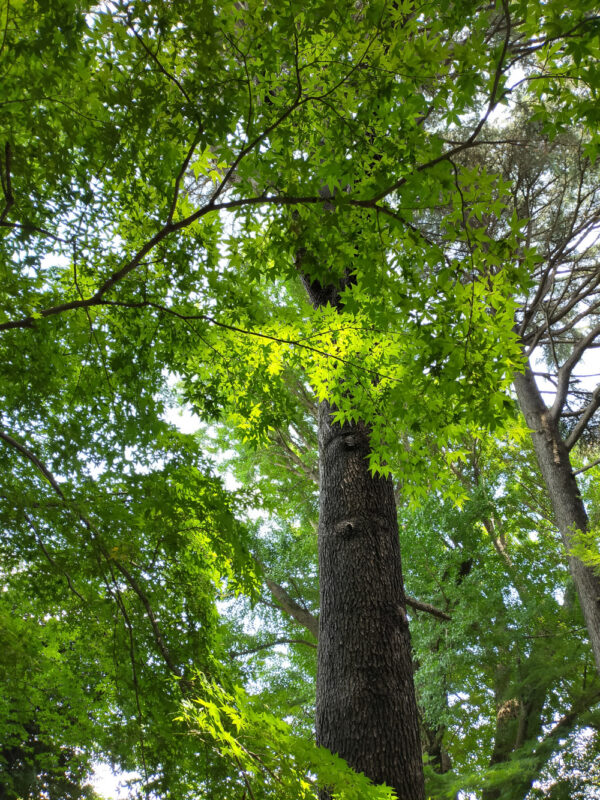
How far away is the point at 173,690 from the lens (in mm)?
2934

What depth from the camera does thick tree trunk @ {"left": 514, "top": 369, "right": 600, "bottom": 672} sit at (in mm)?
6480

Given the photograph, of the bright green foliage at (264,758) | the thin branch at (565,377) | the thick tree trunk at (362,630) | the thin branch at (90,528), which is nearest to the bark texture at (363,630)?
the thick tree trunk at (362,630)

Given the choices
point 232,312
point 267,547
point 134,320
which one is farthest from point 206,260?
point 267,547

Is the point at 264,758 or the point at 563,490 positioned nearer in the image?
the point at 264,758

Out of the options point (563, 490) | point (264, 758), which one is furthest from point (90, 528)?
point (563, 490)

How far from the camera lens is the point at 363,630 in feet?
10.9

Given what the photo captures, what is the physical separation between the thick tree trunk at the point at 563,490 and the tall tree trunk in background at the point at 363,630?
391 cm

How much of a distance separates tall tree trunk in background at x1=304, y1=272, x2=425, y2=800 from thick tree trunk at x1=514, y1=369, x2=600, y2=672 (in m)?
3.91

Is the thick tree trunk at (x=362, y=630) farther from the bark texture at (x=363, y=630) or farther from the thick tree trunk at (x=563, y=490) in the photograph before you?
the thick tree trunk at (x=563, y=490)

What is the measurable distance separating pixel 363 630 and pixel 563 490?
4959 millimetres

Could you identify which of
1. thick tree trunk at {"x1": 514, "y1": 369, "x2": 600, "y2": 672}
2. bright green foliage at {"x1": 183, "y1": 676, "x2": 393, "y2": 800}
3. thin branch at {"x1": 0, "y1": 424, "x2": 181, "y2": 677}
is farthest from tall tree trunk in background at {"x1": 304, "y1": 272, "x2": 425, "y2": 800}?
thick tree trunk at {"x1": 514, "y1": 369, "x2": 600, "y2": 672}

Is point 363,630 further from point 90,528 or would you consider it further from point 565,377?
point 565,377

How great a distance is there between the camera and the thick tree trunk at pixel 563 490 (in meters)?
6.48

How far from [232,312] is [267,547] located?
27.9 ft
